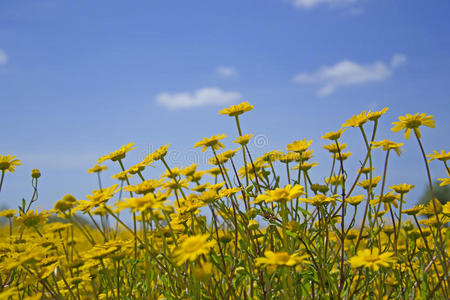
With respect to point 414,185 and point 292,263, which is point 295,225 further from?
point 414,185

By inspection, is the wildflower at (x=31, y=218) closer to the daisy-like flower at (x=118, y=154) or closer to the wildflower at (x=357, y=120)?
the daisy-like flower at (x=118, y=154)

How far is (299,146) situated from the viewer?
6.52 feet

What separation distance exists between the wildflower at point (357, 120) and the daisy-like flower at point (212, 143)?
64 centimetres

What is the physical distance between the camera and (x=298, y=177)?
6.75 ft

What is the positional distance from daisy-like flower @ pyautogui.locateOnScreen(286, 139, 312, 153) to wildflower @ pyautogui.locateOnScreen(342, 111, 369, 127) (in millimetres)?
261

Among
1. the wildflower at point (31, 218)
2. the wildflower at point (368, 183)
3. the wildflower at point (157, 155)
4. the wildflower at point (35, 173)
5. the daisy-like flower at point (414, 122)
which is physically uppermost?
the wildflower at point (35, 173)

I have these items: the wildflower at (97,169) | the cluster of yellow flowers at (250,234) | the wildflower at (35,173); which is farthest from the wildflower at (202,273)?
the wildflower at (97,169)

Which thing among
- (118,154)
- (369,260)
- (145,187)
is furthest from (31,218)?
(369,260)

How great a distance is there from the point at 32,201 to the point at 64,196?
1.08 feet

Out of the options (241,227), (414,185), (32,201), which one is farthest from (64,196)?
(414,185)

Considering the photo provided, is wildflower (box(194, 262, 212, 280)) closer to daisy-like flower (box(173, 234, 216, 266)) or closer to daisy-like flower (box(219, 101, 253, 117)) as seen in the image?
daisy-like flower (box(173, 234, 216, 266))

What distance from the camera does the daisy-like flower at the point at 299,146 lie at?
1959 millimetres

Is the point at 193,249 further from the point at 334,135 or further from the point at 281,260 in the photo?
the point at 334,135

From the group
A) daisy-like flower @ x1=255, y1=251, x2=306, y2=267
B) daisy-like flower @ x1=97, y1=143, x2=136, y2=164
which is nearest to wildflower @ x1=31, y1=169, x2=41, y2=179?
daisy-like flower @ x1=97, y1=143, x2=136, y2=164
